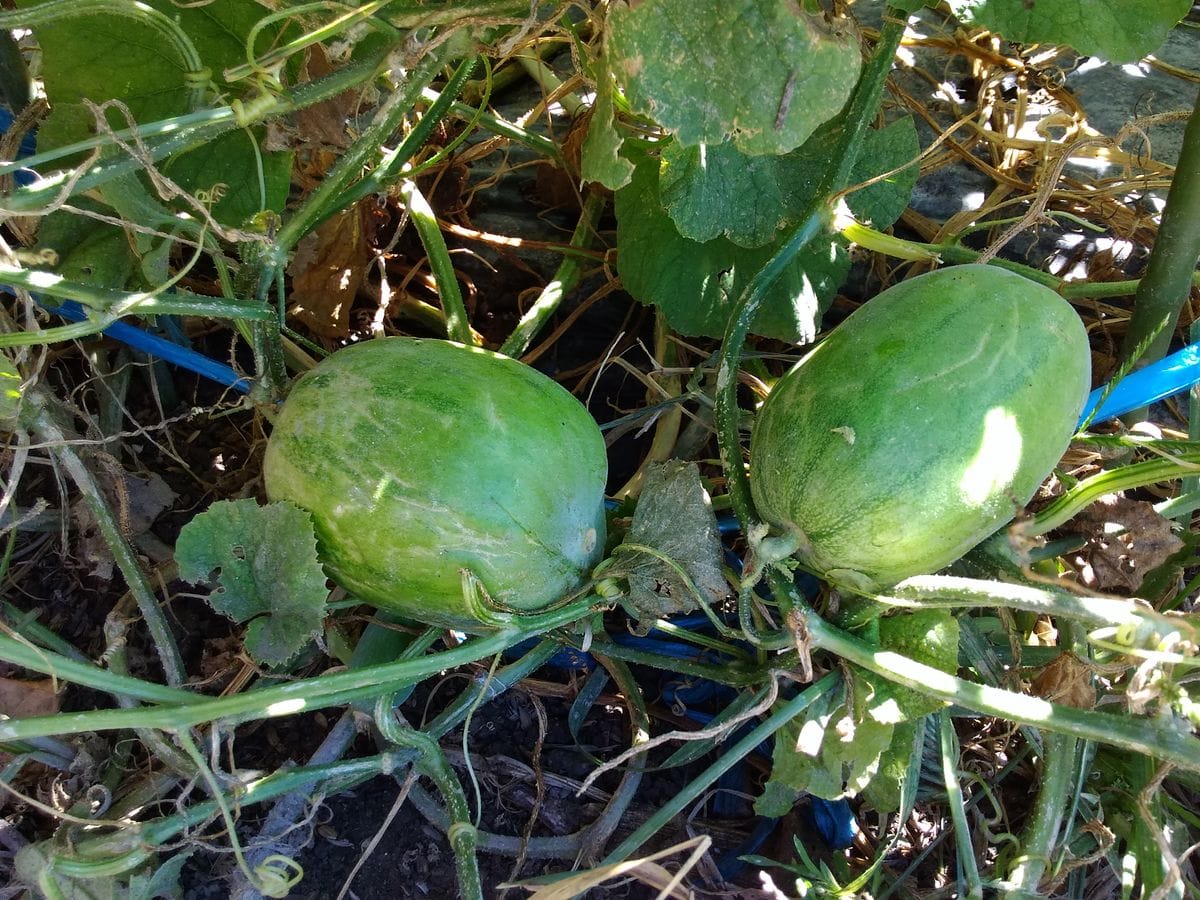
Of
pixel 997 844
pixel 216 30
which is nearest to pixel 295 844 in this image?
pixel 997 844

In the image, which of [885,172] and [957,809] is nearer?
[957,809]

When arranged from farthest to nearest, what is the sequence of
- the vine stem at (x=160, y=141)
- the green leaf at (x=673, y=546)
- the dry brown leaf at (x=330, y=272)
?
1. the dry brown leaf at (x=330, y=272)
2. the green leaf at (x=673, y=546)
3. the vine stem at (x=160, y=141)

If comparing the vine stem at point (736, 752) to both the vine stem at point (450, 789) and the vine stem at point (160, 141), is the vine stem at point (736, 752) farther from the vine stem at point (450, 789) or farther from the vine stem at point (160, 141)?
the vine stem at point (160, 141)

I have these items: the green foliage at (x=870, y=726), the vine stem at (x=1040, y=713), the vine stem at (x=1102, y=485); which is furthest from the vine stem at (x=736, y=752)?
the vine stem at (x=1102, y=485)

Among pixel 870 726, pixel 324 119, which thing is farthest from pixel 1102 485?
pixel 324 119

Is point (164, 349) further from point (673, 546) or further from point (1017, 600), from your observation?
point (1017, 600)

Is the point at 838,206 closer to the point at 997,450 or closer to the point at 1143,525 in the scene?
the point at 997,450

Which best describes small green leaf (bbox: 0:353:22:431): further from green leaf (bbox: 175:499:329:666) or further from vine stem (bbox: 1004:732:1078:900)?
vine stem (bbox: 1004:732:1078:900)
